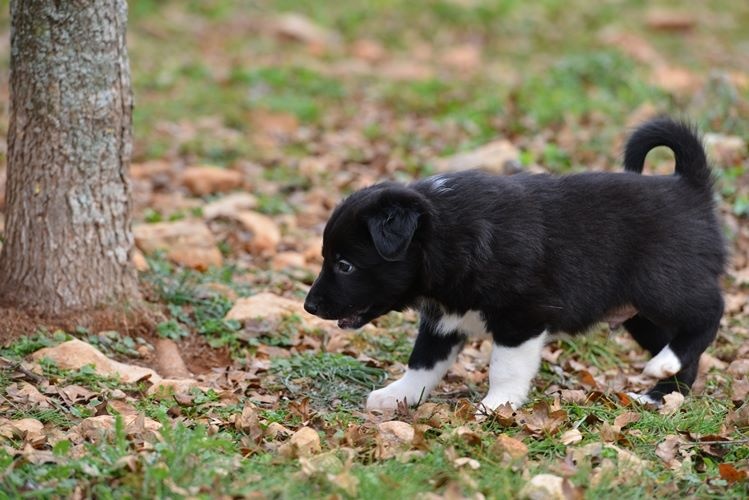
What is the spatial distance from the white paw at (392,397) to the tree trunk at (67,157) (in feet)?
5.38

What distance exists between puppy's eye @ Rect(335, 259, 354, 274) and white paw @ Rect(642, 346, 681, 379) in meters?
1.59

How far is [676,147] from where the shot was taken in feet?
17.4

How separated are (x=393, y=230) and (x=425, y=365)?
90 cm

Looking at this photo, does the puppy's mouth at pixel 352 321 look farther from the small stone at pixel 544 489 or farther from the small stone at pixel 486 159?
the small stone at pixel 486 159

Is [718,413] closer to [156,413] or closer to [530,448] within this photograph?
[530,448]

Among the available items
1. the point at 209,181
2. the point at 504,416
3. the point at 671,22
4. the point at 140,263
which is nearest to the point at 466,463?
the point at 504,416

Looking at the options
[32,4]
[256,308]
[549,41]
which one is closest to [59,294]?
[256,308]

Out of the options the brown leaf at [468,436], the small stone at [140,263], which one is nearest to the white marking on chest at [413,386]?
the brown leaf at [468,436]

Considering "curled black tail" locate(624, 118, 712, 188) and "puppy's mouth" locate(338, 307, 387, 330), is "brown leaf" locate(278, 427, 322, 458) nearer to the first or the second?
"puppy's mouth" locate(338, 307, 387, 330)

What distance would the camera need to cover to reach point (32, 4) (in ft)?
16.7

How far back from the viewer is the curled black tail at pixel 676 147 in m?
5.20

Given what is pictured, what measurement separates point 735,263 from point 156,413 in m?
4.52

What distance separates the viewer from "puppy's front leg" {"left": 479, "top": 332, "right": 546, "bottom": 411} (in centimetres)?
475

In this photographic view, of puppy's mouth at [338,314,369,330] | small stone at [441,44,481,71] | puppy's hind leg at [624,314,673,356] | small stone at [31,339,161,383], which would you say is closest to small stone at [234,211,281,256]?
small stone at [31,339,161,383]
